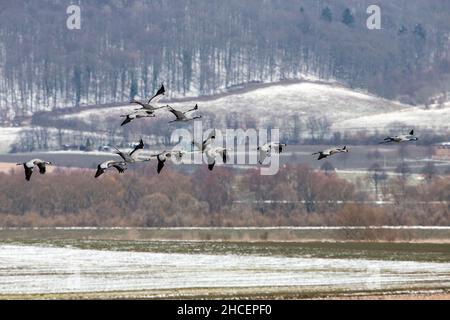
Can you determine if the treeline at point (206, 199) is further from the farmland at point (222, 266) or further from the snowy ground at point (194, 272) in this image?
the snowy ground at point (194, 272)

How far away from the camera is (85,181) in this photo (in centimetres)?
17700

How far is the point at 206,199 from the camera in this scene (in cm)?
17775

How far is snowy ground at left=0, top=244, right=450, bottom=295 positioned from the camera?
3162 inches

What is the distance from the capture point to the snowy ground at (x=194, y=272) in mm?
80312

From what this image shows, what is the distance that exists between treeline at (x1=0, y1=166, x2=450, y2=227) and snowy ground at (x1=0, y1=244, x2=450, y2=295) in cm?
4967

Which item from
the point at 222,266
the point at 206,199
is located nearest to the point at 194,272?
the point at 222,266

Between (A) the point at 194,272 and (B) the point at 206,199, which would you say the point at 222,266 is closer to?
(A) the point at 194,272

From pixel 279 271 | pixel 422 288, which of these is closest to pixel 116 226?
pixel 279 271

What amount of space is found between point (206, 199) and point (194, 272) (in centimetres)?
8834

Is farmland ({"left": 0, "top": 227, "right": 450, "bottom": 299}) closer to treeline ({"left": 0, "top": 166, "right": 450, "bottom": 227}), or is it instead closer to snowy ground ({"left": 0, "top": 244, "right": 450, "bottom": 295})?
snowy ground ({"left": 0, "top": 244, "right": 450, "bottom": 295})

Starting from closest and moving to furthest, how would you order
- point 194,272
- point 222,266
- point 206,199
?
point 194,272
point 222,266
point 206,199

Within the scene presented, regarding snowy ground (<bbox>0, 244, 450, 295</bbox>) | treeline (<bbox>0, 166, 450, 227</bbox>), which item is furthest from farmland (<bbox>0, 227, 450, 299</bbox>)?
treeline (<bbox>0, 166, 450, 227</bbox>)

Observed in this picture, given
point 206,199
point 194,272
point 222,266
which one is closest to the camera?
point 194,272
